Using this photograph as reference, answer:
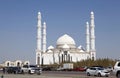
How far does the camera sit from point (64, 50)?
132875mm

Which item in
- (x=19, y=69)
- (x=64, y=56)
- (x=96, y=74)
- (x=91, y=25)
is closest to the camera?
(x=96, y=74)

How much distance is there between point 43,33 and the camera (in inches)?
5064

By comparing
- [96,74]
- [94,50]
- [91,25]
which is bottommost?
[96,74]

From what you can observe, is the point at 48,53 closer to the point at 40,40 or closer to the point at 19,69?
the point at 40,40

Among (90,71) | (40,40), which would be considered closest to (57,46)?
(40,40)

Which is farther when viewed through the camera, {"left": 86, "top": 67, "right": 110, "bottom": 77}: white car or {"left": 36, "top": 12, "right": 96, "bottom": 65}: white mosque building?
{"left": 36, "top": 12, "right": 96, "bottom": 65}: white mosque building

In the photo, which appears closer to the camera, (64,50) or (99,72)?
(99,72)

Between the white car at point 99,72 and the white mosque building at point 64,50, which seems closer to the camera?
the white car at point 99,72

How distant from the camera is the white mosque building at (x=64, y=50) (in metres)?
125

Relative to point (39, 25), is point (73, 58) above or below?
below

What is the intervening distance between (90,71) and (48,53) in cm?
9646

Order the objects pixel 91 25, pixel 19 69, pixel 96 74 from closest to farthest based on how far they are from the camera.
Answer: pixel 96 74
pixel 19 69
pixel 91 25

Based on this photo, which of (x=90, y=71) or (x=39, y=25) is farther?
(x=39, y=25)

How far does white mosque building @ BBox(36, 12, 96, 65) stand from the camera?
409ft
